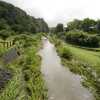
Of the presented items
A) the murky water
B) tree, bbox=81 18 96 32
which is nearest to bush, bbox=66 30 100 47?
tree, bbox=81 18 96 32

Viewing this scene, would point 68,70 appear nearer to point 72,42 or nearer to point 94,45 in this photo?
point 94,45

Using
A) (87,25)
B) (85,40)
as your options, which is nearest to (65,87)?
(85,40)

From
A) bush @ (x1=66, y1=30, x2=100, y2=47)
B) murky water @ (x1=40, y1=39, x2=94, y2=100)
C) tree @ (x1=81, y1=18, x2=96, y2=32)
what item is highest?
tree @ (x1=81, y1=18, x2=96, y2=32)

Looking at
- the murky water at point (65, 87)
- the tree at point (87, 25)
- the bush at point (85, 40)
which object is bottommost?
the murky water at point (65, 87)

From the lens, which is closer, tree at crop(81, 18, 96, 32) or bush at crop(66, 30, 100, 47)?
bush at crop(66, 30, 100, 47)

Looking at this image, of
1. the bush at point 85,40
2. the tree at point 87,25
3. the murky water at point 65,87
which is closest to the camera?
the murky water at point 65,87

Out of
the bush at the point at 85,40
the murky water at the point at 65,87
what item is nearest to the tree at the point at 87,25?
the bush at the point at 85,40

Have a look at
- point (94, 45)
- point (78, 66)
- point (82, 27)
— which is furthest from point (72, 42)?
point (78, 66)

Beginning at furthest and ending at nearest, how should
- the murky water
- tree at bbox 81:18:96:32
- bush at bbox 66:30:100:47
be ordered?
1. tree at bbox 81:18:96:32
2. bush at bbox 66:30:100:47
3. the murky water

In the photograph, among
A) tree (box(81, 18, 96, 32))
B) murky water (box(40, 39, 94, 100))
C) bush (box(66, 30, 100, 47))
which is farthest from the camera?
tree (box(81, 18, 96, 32))

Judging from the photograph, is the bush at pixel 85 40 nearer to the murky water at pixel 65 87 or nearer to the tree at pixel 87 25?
the tree at pixel 87 25

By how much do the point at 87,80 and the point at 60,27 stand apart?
69114 millimetres

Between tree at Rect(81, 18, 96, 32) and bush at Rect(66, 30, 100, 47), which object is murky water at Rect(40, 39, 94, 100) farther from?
tree at Rect(81, 18, 96, 32)

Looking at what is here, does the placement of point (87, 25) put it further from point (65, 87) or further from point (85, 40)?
point (65, 87)
